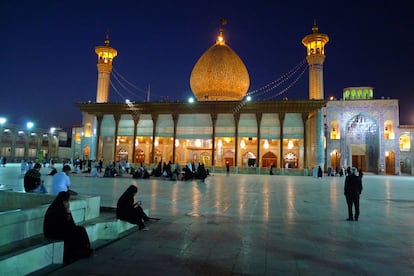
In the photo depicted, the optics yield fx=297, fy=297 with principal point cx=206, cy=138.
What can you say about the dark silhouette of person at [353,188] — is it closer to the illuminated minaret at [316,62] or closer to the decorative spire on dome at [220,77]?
the decorative spire on dome at [220,77]

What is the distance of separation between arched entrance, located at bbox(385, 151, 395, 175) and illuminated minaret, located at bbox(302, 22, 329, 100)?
11.4 meters

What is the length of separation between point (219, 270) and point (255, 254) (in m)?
0.73

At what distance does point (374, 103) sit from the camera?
34.2m

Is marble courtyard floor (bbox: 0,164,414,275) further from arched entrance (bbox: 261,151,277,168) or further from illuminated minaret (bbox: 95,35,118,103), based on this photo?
illuminated minaret (bbox: 95,35,118,103)

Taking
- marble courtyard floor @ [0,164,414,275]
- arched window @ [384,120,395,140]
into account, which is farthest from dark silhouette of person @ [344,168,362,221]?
arched window @ [384,120,395,140]

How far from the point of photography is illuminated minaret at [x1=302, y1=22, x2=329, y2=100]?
1201 inches

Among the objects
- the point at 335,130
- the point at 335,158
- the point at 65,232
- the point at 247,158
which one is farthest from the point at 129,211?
the point at 335,158

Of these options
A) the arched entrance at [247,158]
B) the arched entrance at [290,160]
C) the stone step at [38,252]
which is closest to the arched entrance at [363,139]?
the arched entrance at [290,160]

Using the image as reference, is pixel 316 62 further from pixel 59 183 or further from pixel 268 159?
pixel 59 183

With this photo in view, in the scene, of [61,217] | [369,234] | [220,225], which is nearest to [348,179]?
[369,234]

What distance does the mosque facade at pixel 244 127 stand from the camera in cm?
2717

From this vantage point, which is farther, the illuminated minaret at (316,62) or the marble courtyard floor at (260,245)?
the illuminated minaret at (316,62)

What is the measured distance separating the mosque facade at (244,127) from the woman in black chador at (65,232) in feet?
75.3

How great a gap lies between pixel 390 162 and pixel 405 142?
10.3 feet
